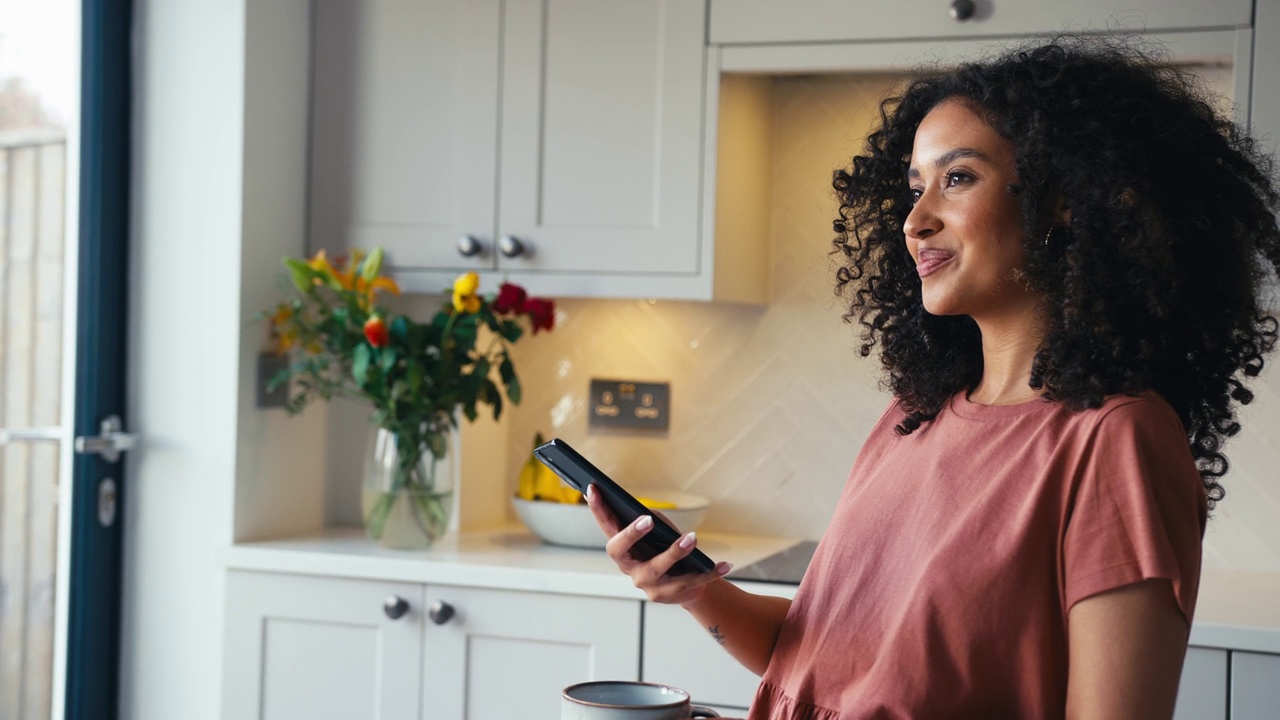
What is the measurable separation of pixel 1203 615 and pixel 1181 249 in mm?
1012

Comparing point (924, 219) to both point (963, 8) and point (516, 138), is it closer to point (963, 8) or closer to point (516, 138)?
point (963, 8)

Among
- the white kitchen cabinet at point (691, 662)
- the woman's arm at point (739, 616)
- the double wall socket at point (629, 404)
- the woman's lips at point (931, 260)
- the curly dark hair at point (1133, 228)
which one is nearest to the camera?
the curly dark hair at point (1133, 228)

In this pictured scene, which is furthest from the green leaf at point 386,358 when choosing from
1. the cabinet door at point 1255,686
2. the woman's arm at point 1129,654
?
the woman's arm at point 1129,654

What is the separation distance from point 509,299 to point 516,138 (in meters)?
0.33

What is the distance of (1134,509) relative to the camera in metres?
0.98

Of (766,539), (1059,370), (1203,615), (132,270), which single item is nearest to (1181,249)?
(1059,370)

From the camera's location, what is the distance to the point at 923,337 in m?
1.39

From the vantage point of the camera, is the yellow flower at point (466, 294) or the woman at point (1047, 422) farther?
the yellow flower at point (466, 294)

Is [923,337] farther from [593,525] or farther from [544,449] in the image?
[593,525]

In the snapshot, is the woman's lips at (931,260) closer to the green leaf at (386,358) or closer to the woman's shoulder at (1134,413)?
the woman's shoulder at (1134,413)

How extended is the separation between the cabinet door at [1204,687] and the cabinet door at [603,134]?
106 cm

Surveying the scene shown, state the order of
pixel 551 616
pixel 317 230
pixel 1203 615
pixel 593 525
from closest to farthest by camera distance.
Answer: pixel 1203 615 → pixel 551 616 → pixel 593 525 → pixel 317 230

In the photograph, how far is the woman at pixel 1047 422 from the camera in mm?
991

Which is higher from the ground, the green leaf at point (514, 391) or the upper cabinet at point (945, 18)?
the upper cabinet at point (945, 18)
